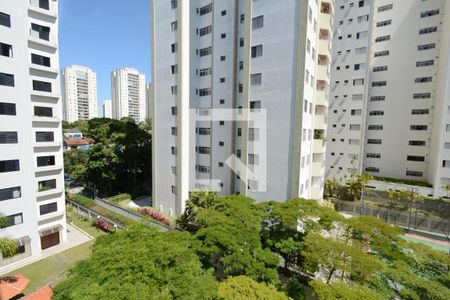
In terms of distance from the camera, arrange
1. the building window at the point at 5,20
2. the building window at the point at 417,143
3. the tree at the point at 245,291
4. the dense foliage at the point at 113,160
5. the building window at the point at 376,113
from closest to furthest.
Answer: the tree at the point at 245,291, the building window at the point at 5,20, the dense foliage at the point at 113,160, the building window at the point at 417,143, the building window at the point at 376,113

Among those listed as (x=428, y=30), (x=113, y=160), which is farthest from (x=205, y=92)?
(x=428, y=30)

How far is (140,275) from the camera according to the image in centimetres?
820

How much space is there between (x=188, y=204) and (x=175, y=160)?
255 inches

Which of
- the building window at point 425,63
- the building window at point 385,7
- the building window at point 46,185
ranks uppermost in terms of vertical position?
the building window at point 385,7

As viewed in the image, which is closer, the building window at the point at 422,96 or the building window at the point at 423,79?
the building window at the point at 423,79

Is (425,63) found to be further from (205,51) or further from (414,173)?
(205,51)

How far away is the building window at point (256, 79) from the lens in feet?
60.1

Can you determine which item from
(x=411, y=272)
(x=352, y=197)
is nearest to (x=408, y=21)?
(x=352, y=197)

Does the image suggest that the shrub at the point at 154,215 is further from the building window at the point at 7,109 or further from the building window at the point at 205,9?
the building window at the point at 205,9

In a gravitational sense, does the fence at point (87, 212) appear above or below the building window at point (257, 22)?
below

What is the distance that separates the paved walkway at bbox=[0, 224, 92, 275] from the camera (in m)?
16.2

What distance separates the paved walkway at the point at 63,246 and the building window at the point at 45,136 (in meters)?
9.38

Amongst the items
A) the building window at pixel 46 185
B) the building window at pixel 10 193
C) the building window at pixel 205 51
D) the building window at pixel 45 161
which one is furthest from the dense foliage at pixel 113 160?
the building window at pixel 205 51

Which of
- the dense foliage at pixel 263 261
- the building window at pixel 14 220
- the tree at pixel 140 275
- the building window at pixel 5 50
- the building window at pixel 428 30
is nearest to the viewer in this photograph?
the tree at pixel 140 275
